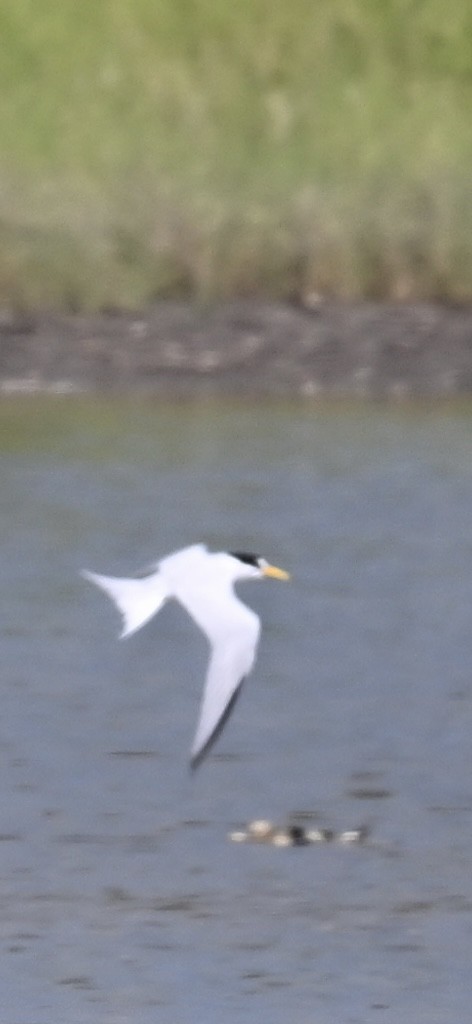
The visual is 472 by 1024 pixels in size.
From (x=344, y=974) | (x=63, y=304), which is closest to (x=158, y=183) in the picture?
(x=63, y=304)

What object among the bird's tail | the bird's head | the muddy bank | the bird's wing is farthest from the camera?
the muddy bank

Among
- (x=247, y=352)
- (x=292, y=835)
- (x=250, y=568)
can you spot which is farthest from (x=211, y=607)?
(x=247, y=352)

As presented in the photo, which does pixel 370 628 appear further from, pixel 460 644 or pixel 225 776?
pixel 225 776

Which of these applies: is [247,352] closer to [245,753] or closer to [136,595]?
[245,753]

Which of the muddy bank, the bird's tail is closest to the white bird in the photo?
the bird's tail

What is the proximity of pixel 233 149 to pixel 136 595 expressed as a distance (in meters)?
9.91

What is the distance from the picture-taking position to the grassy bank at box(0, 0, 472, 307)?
15.7 meters

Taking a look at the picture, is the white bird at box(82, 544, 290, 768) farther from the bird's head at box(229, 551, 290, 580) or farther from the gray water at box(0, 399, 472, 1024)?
the gray water at box(0, 399, 472, 1024)

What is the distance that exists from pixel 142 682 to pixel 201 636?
0.76 m

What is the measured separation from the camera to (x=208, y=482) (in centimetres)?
1212

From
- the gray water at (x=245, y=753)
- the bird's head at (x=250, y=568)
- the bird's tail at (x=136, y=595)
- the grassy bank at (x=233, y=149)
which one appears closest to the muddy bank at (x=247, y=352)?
the grassy bank at (x=233, y=149)

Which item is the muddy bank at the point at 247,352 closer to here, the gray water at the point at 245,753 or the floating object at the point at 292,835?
the gray water at the point at 245,753

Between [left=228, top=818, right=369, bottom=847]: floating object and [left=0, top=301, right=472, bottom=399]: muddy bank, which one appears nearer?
[left=228, top=818, right=369, bottom=847]: floating object

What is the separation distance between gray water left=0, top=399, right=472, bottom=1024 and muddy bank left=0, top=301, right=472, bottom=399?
5.87ft
